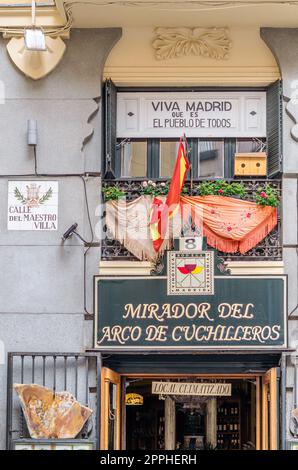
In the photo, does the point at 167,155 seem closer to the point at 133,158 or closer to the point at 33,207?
the point at 133,158

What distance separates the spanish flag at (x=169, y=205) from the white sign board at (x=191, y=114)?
2.09ft

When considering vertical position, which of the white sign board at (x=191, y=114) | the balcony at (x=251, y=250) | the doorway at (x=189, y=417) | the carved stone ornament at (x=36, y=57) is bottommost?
the doorway at (x=189, y=417)

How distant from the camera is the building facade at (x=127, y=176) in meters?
14.2

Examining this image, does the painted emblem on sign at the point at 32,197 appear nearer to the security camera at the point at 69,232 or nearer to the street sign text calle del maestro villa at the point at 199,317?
the security camera at the point at 69,232

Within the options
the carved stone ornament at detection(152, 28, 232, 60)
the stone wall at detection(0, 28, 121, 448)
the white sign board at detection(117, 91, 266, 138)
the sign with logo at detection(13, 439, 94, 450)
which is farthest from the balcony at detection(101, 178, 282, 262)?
the sign with logo at detection(13, 439, 94, 450)

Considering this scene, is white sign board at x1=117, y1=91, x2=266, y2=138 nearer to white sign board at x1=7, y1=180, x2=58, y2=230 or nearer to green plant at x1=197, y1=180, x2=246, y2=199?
green plant at x1=197, y1=180, x2=246, y2=199

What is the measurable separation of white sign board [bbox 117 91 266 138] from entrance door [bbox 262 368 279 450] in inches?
134

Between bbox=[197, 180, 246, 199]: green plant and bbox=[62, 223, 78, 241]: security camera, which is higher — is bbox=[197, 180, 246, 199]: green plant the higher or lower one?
the higher one

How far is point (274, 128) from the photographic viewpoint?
14.6 meters

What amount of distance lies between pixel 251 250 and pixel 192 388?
2.59 m

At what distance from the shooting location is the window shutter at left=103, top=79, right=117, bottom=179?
14.5 m

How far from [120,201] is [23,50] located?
8.21 feet

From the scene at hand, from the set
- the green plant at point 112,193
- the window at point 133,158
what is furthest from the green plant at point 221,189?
the green plant at point 112,193

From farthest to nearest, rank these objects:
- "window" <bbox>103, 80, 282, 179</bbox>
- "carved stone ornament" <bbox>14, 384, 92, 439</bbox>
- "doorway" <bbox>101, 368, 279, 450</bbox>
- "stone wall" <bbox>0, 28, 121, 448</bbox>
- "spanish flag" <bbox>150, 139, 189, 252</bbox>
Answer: "doorway" <bbox>101, 368, 279, 450</bbox> → "window" <bbox>103, 80, 282, 179</bbox> → "stone wall" <bbox>0, 28, 121, 448</bbox> → "spanish flag" <bbox>150, 139, 189, 252</bbox> → "carved stone ornament" <bbox>14, 384, 92, 439</bbox>
